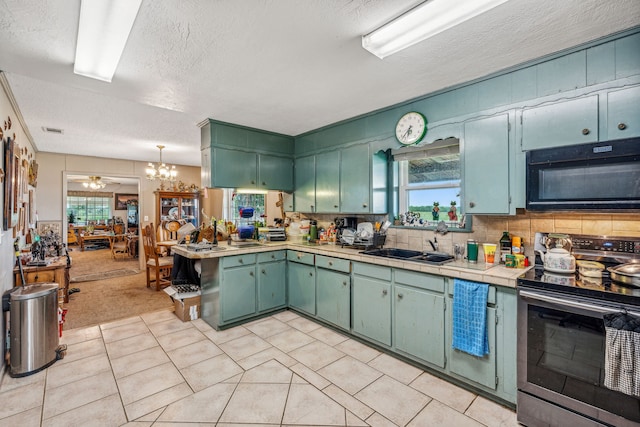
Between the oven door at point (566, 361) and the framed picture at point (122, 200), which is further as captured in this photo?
the framed picture at point (122, 200)

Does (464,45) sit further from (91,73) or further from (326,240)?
(91,73)

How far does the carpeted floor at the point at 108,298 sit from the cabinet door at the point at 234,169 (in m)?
1.96

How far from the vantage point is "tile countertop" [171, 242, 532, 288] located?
207cm

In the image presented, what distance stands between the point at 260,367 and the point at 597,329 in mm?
2361

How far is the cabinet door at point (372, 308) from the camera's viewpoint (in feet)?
8.96

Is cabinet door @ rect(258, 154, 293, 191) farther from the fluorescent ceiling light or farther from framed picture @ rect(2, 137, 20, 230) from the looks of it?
framed picture @ rect(2, 137, 20, 230)

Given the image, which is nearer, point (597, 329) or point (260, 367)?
point (597, 329)

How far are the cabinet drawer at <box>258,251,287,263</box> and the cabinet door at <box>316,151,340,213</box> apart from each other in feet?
2.53

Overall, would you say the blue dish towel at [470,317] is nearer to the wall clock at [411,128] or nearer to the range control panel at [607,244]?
the range control panel at [607,244]

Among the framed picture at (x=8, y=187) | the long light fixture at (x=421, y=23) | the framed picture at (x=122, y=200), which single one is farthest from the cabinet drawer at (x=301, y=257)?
the framed picture at (x=122, y=200)

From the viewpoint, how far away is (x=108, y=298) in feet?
15.0

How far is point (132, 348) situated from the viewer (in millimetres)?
2910

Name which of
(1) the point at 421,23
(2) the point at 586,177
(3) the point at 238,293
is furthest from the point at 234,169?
(2) the point at 586,177

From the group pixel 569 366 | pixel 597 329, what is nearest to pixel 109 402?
pixel 569 366
